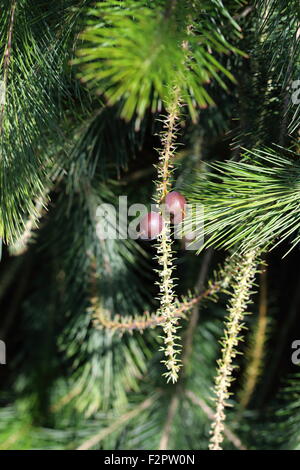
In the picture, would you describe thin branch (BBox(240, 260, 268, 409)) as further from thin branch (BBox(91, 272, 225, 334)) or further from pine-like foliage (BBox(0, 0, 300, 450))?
thin branch (BBox(91, 272, 225, 334))

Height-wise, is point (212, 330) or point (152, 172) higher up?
point (152, 172)

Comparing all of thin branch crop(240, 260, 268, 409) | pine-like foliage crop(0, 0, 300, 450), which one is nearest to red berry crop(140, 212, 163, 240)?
pine-like foliage crop(0, 0, 300, 450)

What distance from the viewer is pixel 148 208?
2.02 feet

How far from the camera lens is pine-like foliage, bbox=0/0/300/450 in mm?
311

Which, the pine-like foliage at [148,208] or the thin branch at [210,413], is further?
the thin branch at [210,413]

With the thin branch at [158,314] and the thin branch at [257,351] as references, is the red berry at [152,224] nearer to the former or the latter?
the thin branch at [158,314]

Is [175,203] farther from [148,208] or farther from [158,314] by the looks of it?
[148,208]

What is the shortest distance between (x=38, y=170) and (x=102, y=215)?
20cm

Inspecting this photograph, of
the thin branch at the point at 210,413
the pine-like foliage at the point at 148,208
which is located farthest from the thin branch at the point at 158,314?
the thin branch at the point at 210,413

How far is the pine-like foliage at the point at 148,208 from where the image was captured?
31cm

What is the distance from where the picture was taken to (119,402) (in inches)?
25.2
